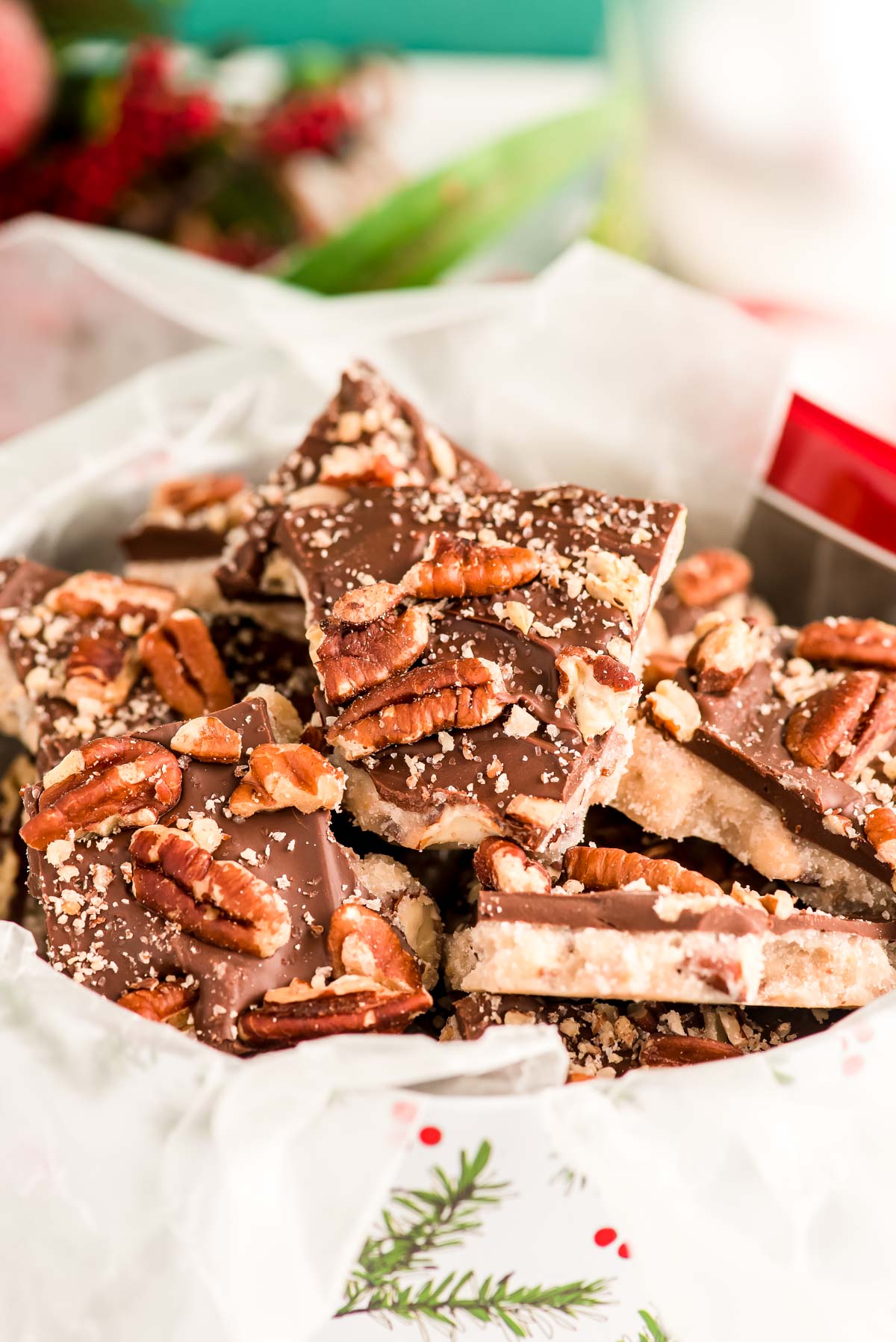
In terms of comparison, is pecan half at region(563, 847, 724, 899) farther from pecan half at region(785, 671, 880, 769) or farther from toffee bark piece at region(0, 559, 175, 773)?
toffee bark piece at region(0, 559, 175, 773)

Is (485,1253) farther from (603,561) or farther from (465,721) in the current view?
(603,561)

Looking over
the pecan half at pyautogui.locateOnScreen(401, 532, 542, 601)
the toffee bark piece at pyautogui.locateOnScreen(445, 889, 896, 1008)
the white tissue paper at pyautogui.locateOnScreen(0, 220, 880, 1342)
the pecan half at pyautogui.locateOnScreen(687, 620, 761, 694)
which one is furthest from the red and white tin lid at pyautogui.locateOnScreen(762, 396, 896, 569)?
the white tissue paper at pyautogui.locateOnScreen(0, 220, 880, 1342)

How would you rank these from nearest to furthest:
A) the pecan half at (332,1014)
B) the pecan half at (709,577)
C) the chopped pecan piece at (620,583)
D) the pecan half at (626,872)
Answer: the pecan half at (332,1014)
the pecan half at (626,872)
the chopped pecan piece at (620,583)
the pecan half at (709,577)

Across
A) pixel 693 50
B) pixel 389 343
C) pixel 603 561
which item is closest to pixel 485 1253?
pixel 603 561

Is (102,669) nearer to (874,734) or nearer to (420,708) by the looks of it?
(420,708)

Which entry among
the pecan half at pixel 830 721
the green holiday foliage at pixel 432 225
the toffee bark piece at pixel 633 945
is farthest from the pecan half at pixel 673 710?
the green holiday foliage at pixel 432 225

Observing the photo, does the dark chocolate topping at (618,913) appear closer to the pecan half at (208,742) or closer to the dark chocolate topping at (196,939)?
the dark chocolate topping at (196,939)
